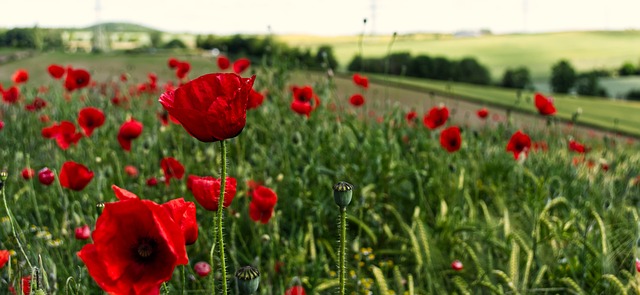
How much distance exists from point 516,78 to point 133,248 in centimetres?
1466

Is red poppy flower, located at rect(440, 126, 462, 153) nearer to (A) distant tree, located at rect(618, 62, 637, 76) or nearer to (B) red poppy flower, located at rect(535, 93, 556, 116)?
(B) red poppy flower, located at rect(535, 93, 556, 116)

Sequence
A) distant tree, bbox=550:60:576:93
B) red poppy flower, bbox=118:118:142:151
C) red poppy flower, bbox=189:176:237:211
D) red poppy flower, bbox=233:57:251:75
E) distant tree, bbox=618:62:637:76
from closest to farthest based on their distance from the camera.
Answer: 1. red poppy flower, bbox=189:176:237:211
2. red poppy flower, bbox=118:118:142:151
3. red poppy flower, bbox=233:57:251:75
4. distant tree, bbox=550:60:576:93
5. distant tree, bbox=618:62:637:76

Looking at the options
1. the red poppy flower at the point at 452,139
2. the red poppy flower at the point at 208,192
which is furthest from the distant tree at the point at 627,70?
the red poppy flower at the point at 208,192

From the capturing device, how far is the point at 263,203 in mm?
1944

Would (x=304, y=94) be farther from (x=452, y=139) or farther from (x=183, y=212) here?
(x=183, y=212)

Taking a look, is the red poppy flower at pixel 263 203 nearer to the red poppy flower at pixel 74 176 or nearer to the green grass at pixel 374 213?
the green grass at pixel 374 213

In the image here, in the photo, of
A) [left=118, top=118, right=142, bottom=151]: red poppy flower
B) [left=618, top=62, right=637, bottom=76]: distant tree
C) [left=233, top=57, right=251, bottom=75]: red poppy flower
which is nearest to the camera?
[left=118, top=118, right=142, bottom=151]: red poppy flower

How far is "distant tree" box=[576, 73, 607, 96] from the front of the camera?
47.7ft

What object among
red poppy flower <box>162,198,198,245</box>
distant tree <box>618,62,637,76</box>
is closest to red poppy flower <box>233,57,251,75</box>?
red poppy flower <box>162,198,198,245</box>

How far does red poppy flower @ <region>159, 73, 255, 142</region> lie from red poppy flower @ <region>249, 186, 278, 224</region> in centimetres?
91

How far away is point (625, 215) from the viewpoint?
126 inches

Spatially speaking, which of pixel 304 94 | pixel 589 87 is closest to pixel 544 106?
pixel 304 94

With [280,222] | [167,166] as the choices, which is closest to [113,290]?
[167,166]

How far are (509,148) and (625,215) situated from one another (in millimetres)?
815
